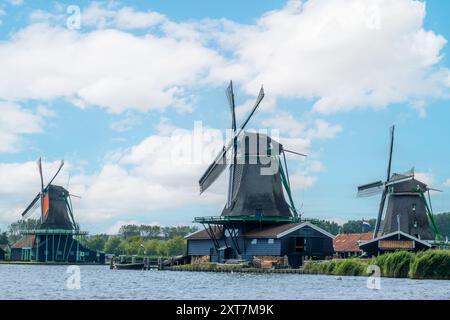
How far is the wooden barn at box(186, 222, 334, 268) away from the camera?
59438 millimetres

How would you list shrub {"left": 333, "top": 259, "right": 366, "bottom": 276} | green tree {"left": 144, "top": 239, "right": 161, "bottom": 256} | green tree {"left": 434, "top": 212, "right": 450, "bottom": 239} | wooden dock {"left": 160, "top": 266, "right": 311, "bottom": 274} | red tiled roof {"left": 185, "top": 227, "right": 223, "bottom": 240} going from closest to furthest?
shrub {"left": 333, "top": 259, "right": 366, "bottom": 276} < wooden dock {"left": 160, "top": 266, "right": 311, "bottom": 274} < red tiled roof {"left": 185, "top": 227, "right": 223, "bottom": 240} < green tree {"left": 144, "top": 239, "right": 161, "bottom": 256} < green tree {"left": 434, "top": 212, "right": 450, "bottom": 239}

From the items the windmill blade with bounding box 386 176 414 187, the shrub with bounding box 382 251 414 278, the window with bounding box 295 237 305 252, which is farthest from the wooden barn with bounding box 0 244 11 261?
the shrub with bounding box 382 251 414 278

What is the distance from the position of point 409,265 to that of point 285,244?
19099mm

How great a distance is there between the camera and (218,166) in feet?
209

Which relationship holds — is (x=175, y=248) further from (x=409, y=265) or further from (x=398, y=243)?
(x=409, y=265)

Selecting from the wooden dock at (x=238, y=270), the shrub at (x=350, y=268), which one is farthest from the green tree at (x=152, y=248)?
the shrub at (x=350, y=268)

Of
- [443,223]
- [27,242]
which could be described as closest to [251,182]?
[27,242]

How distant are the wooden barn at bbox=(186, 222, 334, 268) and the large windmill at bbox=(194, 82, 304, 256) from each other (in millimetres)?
762

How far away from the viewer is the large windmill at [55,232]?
8931 cm

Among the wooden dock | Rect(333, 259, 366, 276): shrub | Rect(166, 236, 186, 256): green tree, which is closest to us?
Rect(333, 259, 366, 276): shrub

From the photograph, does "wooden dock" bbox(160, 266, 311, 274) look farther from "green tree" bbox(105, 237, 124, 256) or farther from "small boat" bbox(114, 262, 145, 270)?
"green tree" bbox(105, 237, 124, 256)

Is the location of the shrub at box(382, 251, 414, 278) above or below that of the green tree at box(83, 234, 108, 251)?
below

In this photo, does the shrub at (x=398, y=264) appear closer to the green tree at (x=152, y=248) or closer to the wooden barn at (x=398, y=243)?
the wooden barn at (x=398, y=243)
